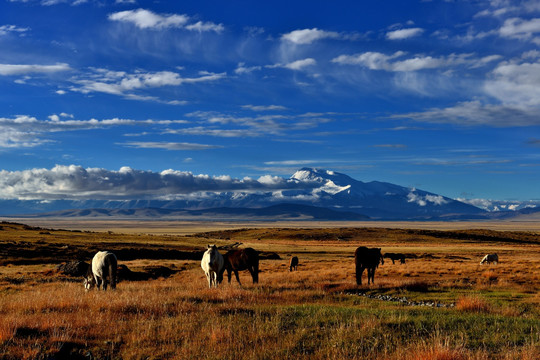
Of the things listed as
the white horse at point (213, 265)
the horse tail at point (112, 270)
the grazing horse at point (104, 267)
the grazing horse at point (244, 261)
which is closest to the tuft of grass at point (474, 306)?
the white horse at point (213, 265)

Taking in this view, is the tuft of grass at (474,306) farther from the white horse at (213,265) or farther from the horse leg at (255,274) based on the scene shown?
the horse leg at (255,274)

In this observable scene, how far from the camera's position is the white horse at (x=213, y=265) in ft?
71.4

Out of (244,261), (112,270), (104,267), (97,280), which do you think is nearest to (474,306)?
(244,261)

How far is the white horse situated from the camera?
71.4 ft

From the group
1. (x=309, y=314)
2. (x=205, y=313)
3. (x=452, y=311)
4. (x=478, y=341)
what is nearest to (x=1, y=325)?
(x=205, y=313)

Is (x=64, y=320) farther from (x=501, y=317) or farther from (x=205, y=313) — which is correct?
(x=501, y=317)

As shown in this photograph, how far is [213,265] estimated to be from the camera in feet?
71.7

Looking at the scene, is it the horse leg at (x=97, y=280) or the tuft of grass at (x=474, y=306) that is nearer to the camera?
the tuft of grass at (x=474, y=306)

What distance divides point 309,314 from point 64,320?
6.73 meters

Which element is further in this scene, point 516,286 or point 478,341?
point 516,286

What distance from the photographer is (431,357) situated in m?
8.23

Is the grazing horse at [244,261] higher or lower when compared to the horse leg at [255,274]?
higher

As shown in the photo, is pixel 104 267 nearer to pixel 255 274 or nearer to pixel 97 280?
pixel 97 280

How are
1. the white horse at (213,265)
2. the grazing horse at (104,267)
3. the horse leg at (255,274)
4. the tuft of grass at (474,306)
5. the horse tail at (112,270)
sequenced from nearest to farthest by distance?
the tuft of grass at (474,306) → the horse tail at (112,270) → the grazing horse at (104,267) → the white horse at (213,265) → the horse leg at (255,274)
